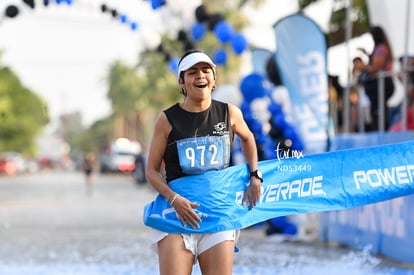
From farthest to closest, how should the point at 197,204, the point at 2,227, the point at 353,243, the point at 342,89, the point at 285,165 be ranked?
the point at 2,227 → the point at 342,89 → the point at 353,243 → the point at 285,165 → the point at 197,204

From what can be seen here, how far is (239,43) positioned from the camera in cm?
2048

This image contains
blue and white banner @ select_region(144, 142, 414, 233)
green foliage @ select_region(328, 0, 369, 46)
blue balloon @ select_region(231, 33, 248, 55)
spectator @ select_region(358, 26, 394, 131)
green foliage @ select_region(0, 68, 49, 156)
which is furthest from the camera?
green foliage @ select_region(0, 68, 49, 156)

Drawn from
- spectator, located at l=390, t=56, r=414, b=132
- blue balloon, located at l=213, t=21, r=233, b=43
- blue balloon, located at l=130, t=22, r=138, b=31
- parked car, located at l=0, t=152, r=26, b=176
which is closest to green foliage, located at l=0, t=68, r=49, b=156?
parked car, located at l=0, t=152, r=26, b=176

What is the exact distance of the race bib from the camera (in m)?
4.90

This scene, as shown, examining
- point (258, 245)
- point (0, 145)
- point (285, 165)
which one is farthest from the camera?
point (0, 145)

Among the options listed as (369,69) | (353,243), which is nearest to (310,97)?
(369,69)

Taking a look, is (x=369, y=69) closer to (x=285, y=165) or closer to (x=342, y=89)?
(x=342, y=89)

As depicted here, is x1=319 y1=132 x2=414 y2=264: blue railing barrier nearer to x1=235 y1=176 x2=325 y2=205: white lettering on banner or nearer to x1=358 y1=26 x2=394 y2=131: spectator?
x1=358 y1=26 x2=394 y2=131: spectator

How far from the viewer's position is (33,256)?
11555 millimetres

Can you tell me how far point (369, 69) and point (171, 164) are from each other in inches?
315

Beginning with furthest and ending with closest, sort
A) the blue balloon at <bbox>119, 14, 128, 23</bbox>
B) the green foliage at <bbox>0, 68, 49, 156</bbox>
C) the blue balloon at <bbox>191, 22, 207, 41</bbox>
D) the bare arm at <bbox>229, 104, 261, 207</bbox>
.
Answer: the green foliage at <bbox>0, 68, 49, 156</bbox> < the blue balloon at <bbox>119, 14, 128, 23</bbox> < the blue balloon at <bbox>191, 22, 207, 41</bbox> < the bare arm at <bbox>229, 104, 261, 207</bbox>

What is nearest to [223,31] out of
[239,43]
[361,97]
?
[239,43]

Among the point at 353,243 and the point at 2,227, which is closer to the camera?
the point at 353,243

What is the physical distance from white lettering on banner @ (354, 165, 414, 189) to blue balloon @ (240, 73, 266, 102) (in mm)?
9308
